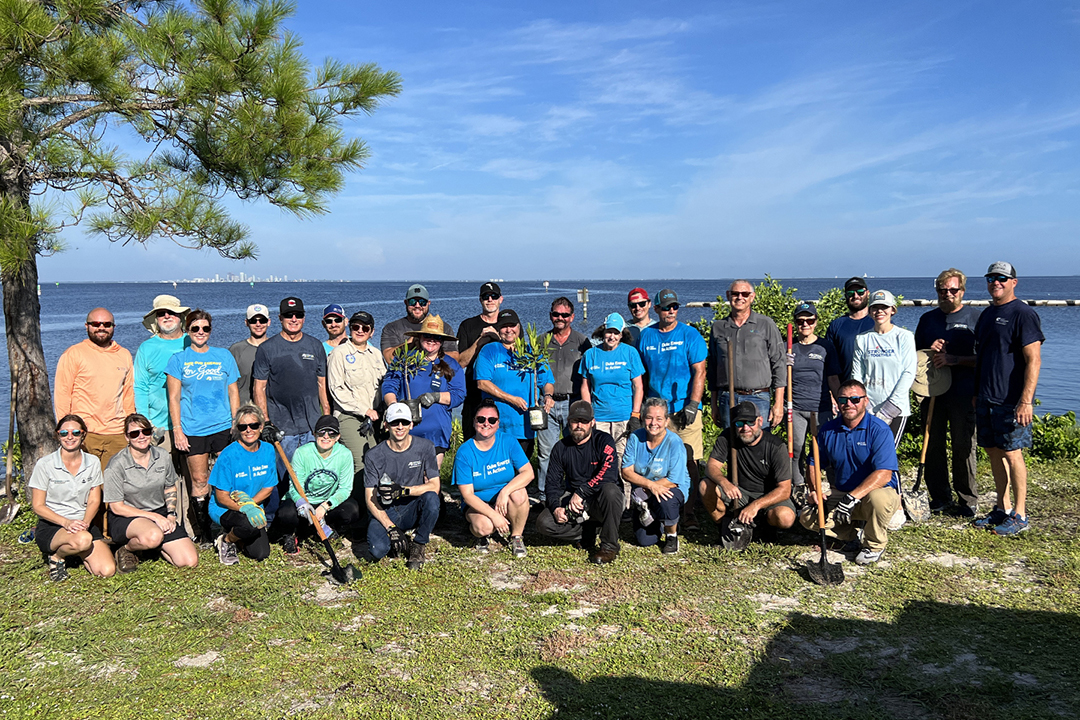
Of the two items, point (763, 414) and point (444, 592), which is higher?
point (763, 414)

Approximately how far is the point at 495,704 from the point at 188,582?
3171mm

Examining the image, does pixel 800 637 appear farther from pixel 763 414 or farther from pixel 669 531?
pixel 763 414

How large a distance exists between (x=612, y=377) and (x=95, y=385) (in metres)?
4.71

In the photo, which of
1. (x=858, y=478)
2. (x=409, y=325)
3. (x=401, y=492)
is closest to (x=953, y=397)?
(x=858, y=478)

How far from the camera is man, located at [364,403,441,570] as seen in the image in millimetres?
6191

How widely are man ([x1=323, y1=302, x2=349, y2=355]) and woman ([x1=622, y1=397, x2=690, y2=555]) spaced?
3011mm

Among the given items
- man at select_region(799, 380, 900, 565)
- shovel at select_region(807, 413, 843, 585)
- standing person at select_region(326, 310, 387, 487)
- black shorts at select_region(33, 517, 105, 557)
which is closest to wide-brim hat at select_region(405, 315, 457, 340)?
standing person at select_region(326, 310, 387, 487)

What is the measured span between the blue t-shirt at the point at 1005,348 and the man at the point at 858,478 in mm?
1158

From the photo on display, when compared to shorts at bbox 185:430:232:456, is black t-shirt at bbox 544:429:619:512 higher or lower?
lower

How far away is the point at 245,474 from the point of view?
6348 mm

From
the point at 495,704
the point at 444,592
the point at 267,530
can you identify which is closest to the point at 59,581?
the point at 267,530

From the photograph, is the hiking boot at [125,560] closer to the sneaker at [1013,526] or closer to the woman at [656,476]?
the woman at [656,476]

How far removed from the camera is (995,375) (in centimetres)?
646

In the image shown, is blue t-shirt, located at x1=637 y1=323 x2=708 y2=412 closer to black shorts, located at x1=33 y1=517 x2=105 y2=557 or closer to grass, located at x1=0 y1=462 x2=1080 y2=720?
grass, located at x1=0 y1=462 x2=1080 y2=720
